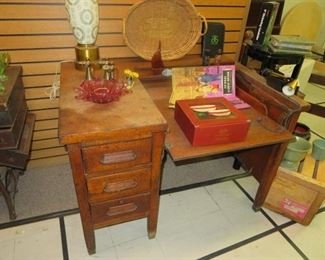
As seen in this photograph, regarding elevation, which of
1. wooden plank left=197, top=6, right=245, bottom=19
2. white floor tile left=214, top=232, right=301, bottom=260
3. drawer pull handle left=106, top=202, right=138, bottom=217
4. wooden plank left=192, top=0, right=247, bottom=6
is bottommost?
white floor tile left=214, top=232, right=301, bottom=260

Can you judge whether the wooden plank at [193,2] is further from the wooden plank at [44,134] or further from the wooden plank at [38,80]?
the wooden plank at [44,134]

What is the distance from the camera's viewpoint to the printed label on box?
1.41 metres

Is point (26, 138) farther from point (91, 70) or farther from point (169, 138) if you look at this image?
point (169, 138)

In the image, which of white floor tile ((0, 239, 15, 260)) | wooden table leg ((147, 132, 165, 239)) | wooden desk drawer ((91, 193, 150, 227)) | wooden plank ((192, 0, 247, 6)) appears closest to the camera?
wooden table leg ((147, 132, 165, 239))

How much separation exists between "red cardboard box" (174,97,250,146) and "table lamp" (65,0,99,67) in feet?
1.77

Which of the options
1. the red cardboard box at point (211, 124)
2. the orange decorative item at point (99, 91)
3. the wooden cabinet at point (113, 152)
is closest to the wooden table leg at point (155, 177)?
the wooden cabinet at point (113, 152)

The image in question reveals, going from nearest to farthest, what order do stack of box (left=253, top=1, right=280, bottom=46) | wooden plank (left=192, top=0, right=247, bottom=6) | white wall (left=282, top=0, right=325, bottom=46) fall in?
wooden plank (left=192, top=0, right=247, bottom=6), stack of box (left=253, top=1, right=280, bottom=46), white wall (left=282, top=0, right=325, bottom=46)

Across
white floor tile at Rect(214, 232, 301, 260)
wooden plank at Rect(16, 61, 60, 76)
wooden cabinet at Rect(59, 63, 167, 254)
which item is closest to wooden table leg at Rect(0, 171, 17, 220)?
wooden cabinet at Rect(59, 63, 167, 254)

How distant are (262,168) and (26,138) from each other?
1288 millimetres

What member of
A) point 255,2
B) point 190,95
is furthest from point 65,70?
point 255,2

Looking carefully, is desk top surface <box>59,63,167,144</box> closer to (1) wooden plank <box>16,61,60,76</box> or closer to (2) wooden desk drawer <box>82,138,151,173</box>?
(2) wooden desk drawer <box>82,138,151,173</box>

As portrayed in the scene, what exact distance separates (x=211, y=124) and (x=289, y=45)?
1175 mm

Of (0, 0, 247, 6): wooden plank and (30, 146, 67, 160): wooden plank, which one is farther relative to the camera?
(30, 146, 67, 160): wooden plank

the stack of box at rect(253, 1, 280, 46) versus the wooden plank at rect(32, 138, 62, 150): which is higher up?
the stack of box at rect(253, 1, 280, 46)
